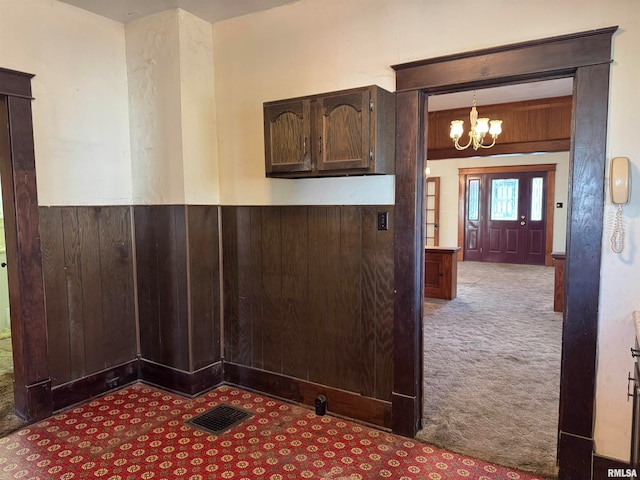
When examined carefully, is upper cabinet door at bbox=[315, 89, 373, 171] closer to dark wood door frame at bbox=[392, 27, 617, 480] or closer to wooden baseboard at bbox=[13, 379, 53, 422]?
dark wood door frame at bbox=[392, 27, 617, 480]

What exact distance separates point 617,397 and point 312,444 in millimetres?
1616

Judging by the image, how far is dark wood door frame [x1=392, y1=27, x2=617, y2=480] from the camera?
2137 millimetres

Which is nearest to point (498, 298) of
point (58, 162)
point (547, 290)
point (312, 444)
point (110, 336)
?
point (547, 290)

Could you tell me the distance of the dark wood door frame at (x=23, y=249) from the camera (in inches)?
109

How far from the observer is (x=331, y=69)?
2.87 meters

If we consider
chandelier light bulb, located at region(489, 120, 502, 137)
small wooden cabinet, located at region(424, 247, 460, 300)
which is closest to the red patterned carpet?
chandelier light bulb, located at region(489, 120, 502, 137)

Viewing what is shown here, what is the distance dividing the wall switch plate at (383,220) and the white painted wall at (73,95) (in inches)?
76.9

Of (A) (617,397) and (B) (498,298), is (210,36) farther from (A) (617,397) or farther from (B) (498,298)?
(B) (498,298)

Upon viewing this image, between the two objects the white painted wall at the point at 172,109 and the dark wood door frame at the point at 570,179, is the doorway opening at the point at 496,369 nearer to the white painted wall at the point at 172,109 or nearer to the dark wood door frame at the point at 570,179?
the dark wood door frame at the point at 570,179

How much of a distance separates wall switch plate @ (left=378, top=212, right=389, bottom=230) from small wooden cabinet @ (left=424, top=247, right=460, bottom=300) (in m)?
4.03

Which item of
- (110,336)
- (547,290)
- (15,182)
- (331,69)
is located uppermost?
(331,69)

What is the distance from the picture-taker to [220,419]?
294 cm

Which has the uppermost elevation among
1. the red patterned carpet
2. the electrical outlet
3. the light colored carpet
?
the electrical outlet

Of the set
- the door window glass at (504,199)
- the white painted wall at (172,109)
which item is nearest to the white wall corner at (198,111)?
the white painted wall at (172,109)
